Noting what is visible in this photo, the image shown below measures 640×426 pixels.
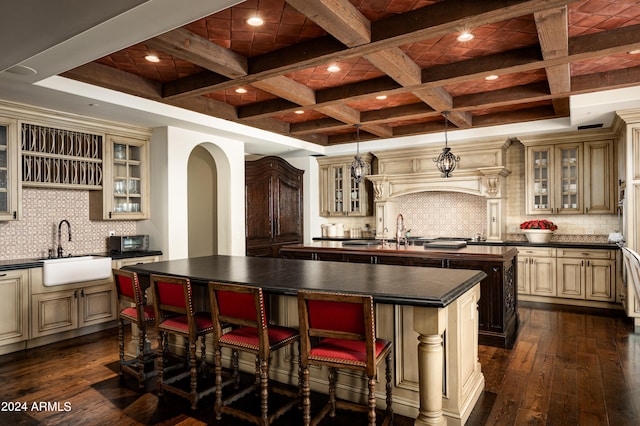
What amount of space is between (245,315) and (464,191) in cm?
545

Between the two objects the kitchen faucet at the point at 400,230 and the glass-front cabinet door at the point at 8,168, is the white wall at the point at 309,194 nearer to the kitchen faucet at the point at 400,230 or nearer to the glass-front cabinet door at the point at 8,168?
the kitchen faucet at the point at 400,230

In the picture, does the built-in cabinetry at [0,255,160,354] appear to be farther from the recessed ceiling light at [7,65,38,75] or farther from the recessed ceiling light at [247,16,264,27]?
the recessed ceiling light at [247,16,264,27]

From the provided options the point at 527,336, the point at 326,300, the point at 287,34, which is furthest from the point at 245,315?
the point at 527,336

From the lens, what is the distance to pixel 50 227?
510 centimetres

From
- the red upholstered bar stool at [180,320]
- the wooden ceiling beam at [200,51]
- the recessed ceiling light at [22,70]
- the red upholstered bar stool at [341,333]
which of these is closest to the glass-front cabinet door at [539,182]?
the wooden ceiling beam at [200,51]

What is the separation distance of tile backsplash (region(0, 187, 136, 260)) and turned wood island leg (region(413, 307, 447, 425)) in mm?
4778

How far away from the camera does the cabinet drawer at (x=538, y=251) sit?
615 centimetres

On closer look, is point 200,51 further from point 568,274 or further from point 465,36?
point 568,274

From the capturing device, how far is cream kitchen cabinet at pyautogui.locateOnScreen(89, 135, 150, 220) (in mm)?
5375

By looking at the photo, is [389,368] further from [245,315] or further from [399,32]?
[399,32]

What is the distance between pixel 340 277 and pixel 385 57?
77.9 inches

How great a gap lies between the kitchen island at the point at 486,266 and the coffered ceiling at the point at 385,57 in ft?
6.05

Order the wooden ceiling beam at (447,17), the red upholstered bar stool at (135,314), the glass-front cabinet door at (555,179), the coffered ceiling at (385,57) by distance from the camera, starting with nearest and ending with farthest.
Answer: the wooden ceiling beam at (447,17)
the coffered ceiling at (385,57)
the red upholstered bar stool at (135,314)
the glass-front cabinet door at (555,179)

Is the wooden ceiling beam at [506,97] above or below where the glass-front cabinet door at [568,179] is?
above
